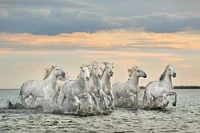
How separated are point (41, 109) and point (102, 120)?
5850 mm

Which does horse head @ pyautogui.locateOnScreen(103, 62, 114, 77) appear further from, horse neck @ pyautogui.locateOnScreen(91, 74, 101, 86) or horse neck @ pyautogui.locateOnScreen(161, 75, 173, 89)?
horse neck @ pyautogui.locateOnScreen(161, 75, 173, 89)

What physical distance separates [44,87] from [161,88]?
590cm

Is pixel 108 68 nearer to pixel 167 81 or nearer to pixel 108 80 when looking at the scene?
pixel 108 80

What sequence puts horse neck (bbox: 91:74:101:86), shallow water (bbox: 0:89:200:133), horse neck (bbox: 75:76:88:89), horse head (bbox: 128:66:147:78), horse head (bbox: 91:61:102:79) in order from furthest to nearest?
horse head (bbox: 128:66:147:78) → horse neck (bbox: 91:74:101:86) → horse head (bbox: 91:61:102:79) → horse neck (bbox: 75:76:88:89) → shallow water (bbox: 0:89:200:133)

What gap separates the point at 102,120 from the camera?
26.4 meters

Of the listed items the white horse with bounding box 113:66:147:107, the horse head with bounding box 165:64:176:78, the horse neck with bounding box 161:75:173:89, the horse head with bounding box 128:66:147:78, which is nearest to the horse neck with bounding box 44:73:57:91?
the white horse with bounding box 113:66:147:107

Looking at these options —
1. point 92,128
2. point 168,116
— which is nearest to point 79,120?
point 92,128

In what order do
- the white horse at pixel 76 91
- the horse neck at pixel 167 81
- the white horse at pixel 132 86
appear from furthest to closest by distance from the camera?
the white horse at pixel 132 86 < the horse neck at pixel 167 81 < the white horse at pixel 76 91

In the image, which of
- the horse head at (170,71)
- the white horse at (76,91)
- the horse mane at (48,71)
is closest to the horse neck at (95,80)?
the white horse at (76,91)

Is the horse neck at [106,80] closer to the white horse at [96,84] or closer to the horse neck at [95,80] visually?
the white horse at [96,84]

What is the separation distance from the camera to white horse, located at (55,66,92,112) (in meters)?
27.0

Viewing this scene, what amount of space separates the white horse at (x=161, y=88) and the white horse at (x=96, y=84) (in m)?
3.72

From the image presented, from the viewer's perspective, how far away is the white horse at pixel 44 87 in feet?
100

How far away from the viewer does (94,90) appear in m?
29.0
